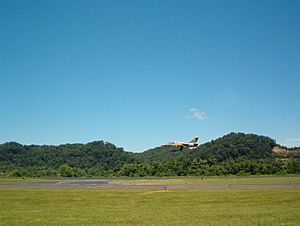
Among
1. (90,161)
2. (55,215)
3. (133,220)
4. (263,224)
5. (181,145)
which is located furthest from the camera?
(90,161)

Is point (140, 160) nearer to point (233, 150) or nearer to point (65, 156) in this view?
point (65, 156)

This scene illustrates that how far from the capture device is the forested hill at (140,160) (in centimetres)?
8877

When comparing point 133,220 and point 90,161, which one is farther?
point 90,161

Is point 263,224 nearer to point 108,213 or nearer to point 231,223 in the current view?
point 231,223

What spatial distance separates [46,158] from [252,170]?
120 metres

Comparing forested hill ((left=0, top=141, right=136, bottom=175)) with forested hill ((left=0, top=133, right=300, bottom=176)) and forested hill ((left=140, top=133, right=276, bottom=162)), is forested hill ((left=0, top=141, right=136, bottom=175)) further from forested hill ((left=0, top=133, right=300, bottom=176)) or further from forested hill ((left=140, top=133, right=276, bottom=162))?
forested hill ((left=140, top=133, right=276, bottom=162))

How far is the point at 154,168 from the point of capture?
300ft

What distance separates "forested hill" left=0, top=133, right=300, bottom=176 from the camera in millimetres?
88769

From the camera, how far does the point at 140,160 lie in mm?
175250

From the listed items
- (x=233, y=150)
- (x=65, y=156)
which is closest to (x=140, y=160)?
(x=65, y=156)

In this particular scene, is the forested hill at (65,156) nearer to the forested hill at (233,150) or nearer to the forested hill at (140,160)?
the forested hill at (140,160)

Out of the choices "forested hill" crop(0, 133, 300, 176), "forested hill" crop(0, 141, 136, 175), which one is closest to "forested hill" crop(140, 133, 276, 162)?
"forested hill" crop(0, 133, 300, 176)

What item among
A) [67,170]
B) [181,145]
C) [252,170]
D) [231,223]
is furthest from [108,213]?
[67,170]

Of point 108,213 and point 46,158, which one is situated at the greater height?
point 46,158
